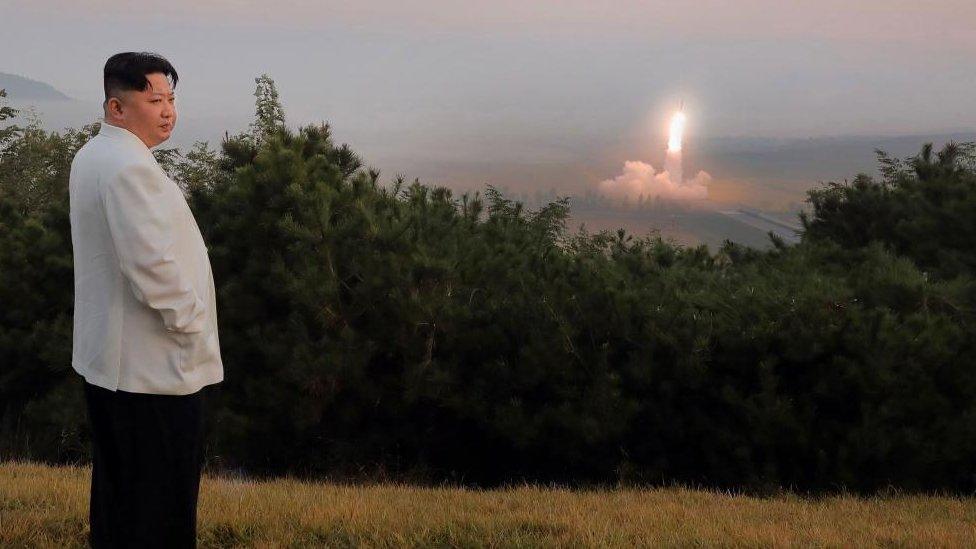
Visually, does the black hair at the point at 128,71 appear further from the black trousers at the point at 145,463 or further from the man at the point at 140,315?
the black trousers at the point at 145,463

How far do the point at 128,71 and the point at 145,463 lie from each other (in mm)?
1446

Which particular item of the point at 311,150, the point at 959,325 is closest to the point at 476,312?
the point at 311,150

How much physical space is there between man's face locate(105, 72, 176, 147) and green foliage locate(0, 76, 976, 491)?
4697 millimetres

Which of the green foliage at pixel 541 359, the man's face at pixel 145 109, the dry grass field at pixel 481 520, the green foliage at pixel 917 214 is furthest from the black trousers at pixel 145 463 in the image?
the green foliage at pixel 917 214


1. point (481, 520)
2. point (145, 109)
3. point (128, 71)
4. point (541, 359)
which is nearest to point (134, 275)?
point (145, 109)

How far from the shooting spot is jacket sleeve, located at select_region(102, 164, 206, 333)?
10.1 feet

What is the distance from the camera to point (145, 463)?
3332mm

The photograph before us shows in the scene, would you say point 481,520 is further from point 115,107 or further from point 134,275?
point 115,107

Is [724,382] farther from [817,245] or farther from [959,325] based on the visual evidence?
[817,245]

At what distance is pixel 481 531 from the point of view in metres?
4.74

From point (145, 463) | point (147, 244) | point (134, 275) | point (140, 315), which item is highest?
point (147, 244)

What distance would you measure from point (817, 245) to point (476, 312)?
19.4 ft

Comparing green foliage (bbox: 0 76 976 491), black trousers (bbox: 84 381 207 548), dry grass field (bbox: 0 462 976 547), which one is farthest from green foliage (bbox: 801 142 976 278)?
black trousers (bbox: 84 381 207 548)

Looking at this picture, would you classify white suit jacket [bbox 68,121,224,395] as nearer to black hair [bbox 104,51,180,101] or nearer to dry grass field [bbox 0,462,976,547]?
black hair [bbox 104,51,180,101]
